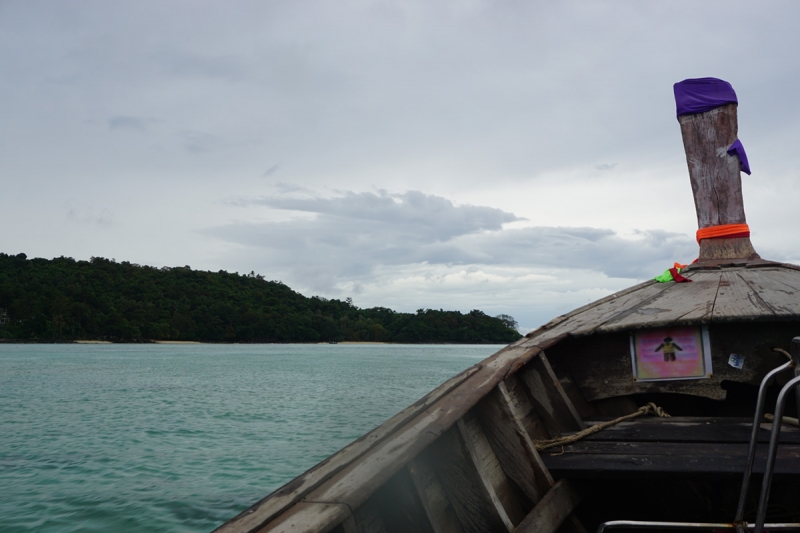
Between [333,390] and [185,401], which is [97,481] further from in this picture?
[333,390]

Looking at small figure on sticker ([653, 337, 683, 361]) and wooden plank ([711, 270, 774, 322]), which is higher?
wooden plank ([711, 270, 774, 322])

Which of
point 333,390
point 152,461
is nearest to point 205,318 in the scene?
point 333,390

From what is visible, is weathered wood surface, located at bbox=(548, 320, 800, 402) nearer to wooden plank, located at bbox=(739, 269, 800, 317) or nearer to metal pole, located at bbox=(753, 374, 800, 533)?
wooden plank, located at bbox=(739, 269, 800, 317)

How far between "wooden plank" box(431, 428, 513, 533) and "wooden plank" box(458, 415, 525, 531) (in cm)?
5

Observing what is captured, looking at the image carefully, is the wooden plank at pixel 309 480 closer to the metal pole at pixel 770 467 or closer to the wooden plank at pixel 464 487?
the wooden plank at pixel 464 487

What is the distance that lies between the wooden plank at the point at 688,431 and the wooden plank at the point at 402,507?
1427mm

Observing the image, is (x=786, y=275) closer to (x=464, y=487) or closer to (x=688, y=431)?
(x=688, y=431)

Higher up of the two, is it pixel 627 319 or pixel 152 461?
pixel 627 319

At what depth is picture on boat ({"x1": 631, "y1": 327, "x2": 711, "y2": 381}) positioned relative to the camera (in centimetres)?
387

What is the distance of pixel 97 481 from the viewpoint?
10.0 meters

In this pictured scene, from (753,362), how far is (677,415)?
662 mm

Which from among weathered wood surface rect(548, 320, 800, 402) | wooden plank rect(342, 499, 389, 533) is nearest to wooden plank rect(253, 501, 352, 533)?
wooden plank rect(342, 499, 389, 533)

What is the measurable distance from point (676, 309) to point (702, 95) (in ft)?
8.41

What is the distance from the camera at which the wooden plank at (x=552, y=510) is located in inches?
99.0
